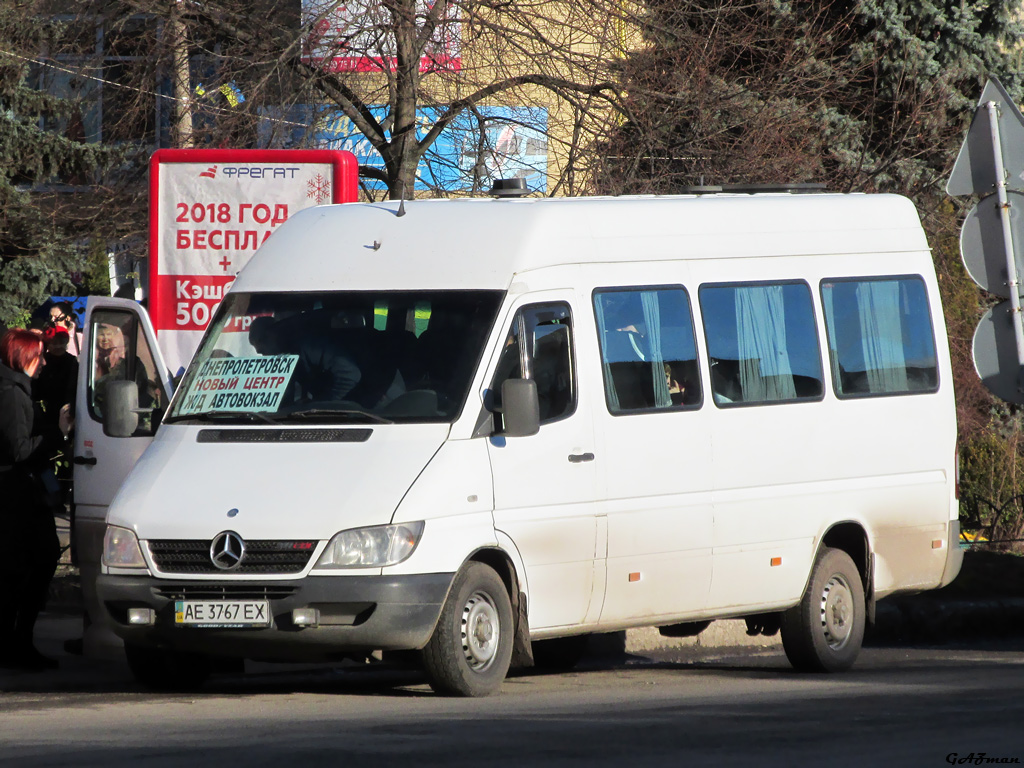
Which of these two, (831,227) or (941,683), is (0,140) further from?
(941,683)

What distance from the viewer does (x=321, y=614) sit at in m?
8.31

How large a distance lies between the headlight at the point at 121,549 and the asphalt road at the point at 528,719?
0.70 m

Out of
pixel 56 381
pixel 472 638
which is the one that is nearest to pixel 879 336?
pixel 472 638

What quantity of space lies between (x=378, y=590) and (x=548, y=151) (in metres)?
8.19

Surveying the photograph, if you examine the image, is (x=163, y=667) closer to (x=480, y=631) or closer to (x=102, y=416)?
(x=102, y=416)

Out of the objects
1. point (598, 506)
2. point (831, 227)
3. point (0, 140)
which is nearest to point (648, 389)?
point (598, 506)

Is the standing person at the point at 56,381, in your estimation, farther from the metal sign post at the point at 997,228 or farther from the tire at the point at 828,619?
the metal sign post at the point at 997,228

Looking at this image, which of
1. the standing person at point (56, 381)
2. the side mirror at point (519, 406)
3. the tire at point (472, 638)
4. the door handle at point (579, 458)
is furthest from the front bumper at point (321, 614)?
the standing person at point (56, 381)

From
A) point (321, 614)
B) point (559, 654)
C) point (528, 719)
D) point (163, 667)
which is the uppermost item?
point (321, 614)

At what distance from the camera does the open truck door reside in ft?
32.7

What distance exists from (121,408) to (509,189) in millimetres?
2721

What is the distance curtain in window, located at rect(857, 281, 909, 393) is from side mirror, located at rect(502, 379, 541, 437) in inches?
121

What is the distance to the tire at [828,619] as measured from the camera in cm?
1068

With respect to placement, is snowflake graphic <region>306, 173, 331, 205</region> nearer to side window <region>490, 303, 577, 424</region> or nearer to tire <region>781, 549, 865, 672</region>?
side window <region>490, 303, 577, 424</region>
